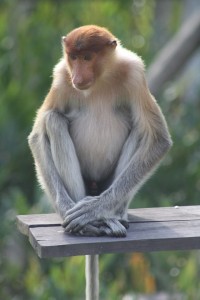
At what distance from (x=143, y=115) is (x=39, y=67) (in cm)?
466

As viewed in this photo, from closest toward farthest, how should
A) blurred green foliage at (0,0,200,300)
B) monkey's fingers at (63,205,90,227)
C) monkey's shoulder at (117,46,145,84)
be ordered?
1. monkey's fingers at (63,205,90,227)
2. monkey's shoulder at (117,46,145,84)
3. blurred green foliage at (0,0,200,300)

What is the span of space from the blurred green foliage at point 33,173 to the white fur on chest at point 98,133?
139cm

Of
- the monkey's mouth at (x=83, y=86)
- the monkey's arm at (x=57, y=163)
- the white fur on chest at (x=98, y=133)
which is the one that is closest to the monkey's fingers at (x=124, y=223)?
the monkey's arm at (x=57, y=163)

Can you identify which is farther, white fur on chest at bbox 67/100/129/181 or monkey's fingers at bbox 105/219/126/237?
white fur on chest at bbox 67/100/129/181

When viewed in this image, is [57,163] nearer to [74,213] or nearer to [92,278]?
[74,213]

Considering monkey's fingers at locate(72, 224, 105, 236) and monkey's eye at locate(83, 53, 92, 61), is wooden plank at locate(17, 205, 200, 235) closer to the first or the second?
monkey's fingers at locate(72, 224, 105, 236)

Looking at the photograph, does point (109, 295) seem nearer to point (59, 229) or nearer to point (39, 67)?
point (59, 229)

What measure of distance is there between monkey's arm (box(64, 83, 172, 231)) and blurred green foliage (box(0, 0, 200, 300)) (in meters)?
1.44

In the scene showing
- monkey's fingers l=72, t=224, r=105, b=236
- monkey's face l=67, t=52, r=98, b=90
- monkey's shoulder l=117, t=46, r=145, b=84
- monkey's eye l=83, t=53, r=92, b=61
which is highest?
monkey's eye l=83, t=53, r=92, b=61

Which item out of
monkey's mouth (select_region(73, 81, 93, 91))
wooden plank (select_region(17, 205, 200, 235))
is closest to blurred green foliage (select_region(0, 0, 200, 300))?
wooden plank (select_region(17, 205, 200, 235))

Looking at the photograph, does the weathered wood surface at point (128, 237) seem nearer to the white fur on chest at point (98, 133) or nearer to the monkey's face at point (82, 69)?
the white fur on chest at point (98, 133)

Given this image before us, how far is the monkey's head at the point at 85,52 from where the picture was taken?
4.15 meters

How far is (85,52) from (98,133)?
479 millimetres

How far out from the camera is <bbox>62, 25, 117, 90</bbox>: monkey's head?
4.15 m
